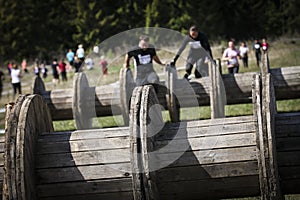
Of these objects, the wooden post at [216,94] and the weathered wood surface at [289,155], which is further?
the wooden post at [216,94]

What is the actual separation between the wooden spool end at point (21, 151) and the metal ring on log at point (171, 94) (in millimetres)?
5091

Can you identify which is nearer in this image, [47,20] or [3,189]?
[3,189]

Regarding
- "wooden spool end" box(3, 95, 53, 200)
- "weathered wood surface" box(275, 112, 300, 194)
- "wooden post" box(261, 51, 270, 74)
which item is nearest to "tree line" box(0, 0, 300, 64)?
"wooden post" box(261, 51, 270, 74)

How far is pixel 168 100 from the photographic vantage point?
441 inches

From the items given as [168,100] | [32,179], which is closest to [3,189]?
[32,179]

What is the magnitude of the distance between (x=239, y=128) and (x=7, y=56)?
5964 centimetres

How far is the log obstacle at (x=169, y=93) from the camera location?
11352 mm

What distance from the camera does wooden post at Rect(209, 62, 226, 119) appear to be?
11117 mm

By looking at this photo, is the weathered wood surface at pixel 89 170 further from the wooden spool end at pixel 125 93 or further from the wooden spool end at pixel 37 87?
the wooden spool end at pixel 37 87

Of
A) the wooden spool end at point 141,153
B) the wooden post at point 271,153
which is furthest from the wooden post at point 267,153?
the wooden spool end at point 141,153

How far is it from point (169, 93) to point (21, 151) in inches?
225

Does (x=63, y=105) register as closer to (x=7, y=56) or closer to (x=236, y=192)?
(x=236, y=192)

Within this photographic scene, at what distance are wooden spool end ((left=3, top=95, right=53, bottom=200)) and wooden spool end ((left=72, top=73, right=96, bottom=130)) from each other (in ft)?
16.7

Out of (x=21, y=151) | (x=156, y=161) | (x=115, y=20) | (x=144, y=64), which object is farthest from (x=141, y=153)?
(x=115, y=20)
